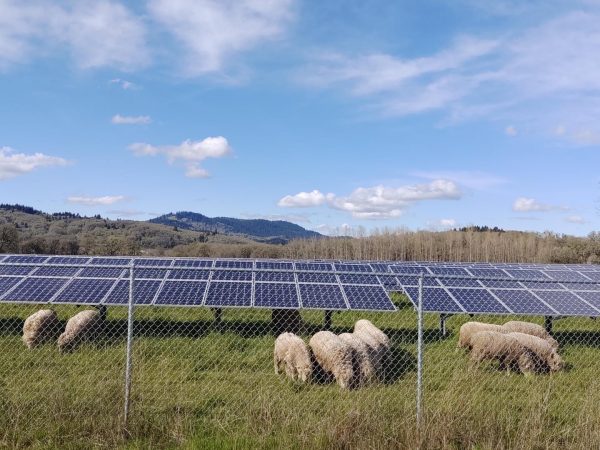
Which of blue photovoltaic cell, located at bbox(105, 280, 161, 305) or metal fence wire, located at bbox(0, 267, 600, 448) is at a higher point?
blue photovoltaic cell, located at bbox(105, 280, 161, 305)

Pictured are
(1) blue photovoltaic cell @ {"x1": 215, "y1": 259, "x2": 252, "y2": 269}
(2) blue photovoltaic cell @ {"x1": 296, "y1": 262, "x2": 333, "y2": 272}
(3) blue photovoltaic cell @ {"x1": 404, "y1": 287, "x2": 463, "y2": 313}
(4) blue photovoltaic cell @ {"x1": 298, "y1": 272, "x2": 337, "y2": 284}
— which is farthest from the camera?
(1) blue photovoltaic cell @ {"x1": 215, "y1": 259, "x2": 252, "y2": 269}

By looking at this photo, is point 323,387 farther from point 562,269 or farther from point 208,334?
point 562,269

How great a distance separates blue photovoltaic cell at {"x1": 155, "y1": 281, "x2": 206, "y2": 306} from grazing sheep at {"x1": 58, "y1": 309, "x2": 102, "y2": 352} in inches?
61.1

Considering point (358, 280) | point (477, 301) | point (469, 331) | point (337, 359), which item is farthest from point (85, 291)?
point (477, 301)

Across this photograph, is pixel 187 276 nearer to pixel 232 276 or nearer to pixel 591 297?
pixel 232 276

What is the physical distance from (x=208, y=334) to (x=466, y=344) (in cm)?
644

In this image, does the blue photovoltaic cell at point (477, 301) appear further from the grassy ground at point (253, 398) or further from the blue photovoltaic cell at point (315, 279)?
the blue photovoltaic cell at point (315, 279)

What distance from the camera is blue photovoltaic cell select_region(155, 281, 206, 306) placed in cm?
1350

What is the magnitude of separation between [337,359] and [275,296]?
4.30 m

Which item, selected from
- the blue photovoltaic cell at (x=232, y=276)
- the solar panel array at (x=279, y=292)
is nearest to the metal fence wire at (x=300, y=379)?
the solar panel array at (x=279, y=292)

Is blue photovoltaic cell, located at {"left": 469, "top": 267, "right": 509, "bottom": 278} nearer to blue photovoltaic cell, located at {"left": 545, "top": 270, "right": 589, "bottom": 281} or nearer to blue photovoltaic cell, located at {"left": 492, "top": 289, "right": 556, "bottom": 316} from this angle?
blue photovoltaic cell, located at {"left": 545, "top": 270, "right": 589, "bottom": 281}

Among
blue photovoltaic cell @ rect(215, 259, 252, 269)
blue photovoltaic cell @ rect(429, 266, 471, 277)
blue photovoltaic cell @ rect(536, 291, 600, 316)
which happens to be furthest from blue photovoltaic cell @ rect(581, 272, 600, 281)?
blue photovoltaic cell @ rect(215, 259, 252, 269)

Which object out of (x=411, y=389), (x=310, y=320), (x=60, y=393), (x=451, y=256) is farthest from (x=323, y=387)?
(x=451, y=256)

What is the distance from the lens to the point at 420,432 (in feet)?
20.9
